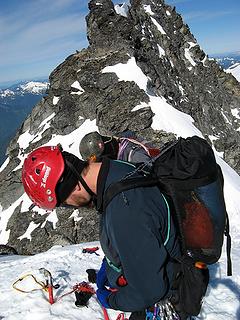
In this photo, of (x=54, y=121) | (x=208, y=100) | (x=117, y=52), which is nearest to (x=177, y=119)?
(x=117, y=52)

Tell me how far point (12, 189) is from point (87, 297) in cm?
4152

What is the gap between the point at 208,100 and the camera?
184 ft

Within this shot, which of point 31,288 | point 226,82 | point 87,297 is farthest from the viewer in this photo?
point 226,82

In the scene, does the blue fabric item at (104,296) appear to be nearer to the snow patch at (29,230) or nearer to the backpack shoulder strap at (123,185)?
the backpack shoulder strap at (123,185)

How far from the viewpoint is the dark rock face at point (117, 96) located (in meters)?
36.1

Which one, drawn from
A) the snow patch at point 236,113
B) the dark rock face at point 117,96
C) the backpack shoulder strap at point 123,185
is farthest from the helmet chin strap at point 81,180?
the snow patch at point 236,113

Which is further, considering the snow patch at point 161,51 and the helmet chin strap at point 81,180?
the snow patch at point 161,51

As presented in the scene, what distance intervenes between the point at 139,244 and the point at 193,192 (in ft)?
2.60

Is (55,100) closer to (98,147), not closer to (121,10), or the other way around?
(121,10)

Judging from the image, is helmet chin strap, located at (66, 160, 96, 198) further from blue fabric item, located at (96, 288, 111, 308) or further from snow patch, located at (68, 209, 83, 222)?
snow patch, located at (68, 209, 83, 222)

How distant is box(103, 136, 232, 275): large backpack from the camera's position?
3637 mm

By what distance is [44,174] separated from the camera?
387cm

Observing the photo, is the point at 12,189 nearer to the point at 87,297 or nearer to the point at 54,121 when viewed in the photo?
the point at 54,121

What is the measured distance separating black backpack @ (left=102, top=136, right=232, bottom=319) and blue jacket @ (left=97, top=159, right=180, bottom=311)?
115mm
